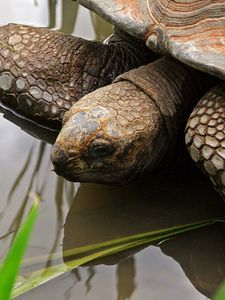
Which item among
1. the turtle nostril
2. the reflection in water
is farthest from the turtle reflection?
the turtle nostril

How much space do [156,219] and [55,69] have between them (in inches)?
28.0

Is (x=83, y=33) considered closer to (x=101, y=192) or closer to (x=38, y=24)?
(x=38, y=24)

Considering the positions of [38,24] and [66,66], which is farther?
[38,24]

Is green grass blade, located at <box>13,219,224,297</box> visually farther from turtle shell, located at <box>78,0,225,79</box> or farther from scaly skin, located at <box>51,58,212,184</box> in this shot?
turtle shell, located at <box>78,0,225,79</box>

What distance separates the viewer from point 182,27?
179 centimetres

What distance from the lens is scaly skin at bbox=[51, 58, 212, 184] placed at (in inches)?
66.1

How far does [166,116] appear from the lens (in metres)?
1.82

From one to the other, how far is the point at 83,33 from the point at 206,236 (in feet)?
4.66

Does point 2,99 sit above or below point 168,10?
below

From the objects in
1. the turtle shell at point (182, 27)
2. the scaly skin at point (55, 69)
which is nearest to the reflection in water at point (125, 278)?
the turtle shell at point (182, 27)

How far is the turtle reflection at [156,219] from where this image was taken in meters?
1.67

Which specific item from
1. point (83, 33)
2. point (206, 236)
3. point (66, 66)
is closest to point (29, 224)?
point (206, 236)

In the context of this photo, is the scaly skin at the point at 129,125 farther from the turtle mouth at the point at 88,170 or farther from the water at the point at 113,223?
the water at the point at 113,223

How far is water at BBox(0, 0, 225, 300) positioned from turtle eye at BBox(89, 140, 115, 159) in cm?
24
